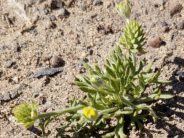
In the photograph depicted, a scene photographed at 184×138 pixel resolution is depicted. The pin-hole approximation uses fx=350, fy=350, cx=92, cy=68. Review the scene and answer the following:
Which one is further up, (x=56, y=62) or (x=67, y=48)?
(x=67, y=48)

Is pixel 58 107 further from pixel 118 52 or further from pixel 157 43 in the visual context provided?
pixel 157 43

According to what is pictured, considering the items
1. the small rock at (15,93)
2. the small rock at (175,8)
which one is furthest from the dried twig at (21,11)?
the small rock at (175,8)

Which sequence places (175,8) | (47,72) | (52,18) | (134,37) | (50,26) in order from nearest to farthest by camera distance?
(134,37)
(47,72)
(175,8)
(50,26)
(52,18)

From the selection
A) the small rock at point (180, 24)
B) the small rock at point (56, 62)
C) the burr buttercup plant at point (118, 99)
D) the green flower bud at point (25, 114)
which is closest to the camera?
the green flower bud at point (25, 114)

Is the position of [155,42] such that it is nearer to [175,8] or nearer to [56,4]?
[175,8]

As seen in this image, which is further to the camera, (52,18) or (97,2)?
(97,2)

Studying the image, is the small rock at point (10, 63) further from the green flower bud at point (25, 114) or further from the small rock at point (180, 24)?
the small rock at point (180, 24)

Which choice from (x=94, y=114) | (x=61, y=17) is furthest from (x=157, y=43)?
(x=94, y=114)

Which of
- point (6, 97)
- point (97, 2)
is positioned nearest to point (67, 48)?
point (97, 2)
